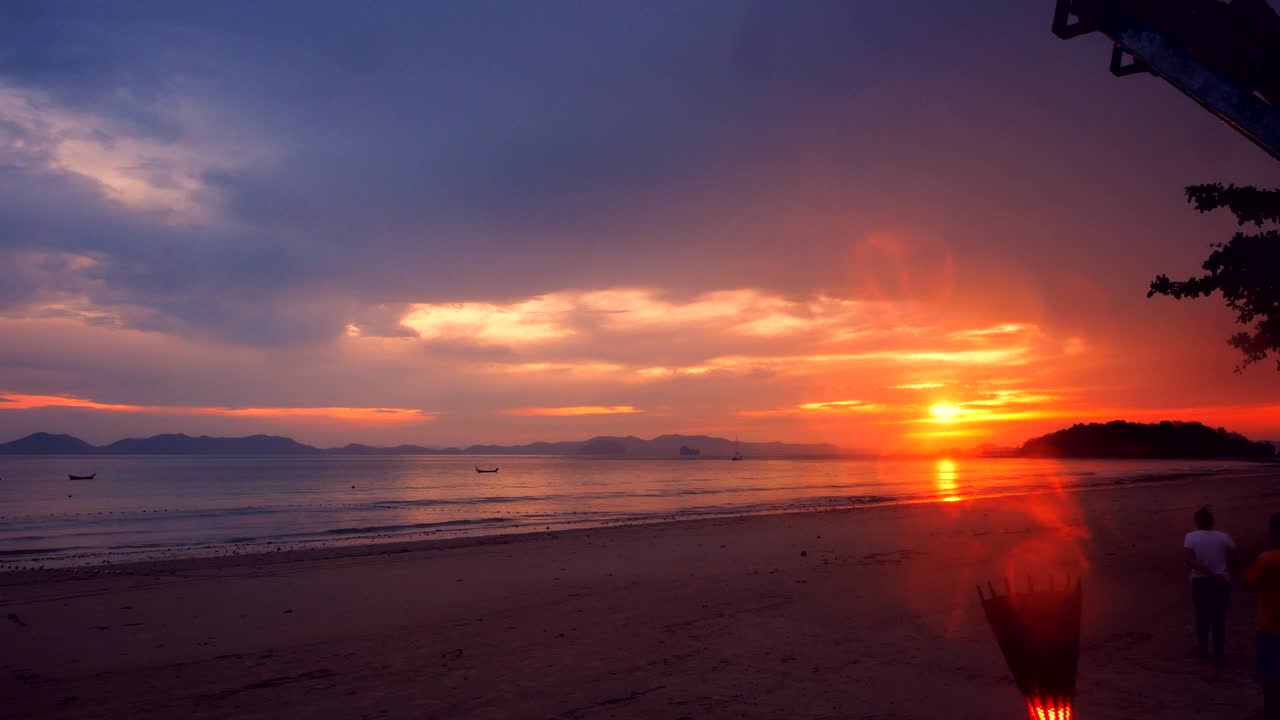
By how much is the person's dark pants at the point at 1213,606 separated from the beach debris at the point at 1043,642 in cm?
862

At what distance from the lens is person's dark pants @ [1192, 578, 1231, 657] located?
902 cm

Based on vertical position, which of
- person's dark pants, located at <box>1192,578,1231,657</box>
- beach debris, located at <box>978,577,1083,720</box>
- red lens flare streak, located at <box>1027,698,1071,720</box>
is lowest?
person's dark pants, located at <box>1192,578,1231,657</box>

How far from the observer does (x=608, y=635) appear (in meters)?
11.7

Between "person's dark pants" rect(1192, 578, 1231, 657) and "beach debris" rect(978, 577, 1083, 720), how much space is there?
28.3 ft

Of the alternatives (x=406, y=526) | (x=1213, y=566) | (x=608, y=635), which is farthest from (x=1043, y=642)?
(x=406, y=526)

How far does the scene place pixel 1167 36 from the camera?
614cm

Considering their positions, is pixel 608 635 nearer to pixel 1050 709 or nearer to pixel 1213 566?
pixel 1213 566

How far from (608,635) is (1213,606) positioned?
7.92 metres

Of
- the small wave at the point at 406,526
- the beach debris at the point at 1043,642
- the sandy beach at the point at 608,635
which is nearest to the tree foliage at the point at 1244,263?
the sandy beach at the point at 608,635

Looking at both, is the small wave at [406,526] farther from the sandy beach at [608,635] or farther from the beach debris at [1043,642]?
the beach debris at [1043,642]

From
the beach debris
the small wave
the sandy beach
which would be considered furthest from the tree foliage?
the small wave

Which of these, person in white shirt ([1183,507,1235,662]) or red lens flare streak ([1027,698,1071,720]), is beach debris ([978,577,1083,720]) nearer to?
red lens flare streak ([1027,698,1071,720])

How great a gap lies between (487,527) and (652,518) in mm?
8782

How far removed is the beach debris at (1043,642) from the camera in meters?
2.48
